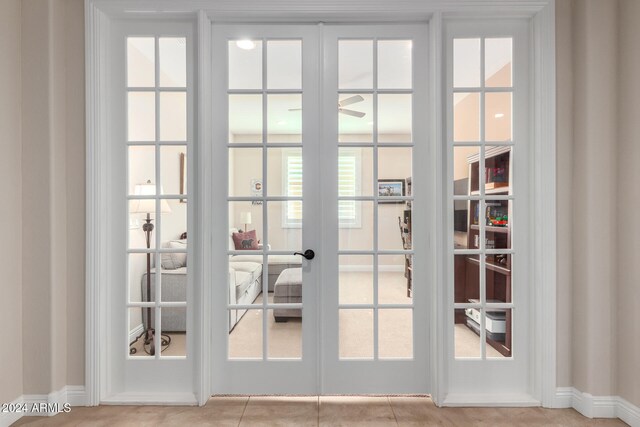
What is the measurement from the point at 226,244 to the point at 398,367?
1.31 m

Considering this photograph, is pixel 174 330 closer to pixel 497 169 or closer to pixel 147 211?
pixel 147 211

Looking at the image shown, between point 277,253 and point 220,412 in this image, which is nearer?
point 220,412

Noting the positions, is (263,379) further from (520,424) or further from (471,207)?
(471,207)

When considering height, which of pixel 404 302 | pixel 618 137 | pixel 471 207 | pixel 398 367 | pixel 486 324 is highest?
pixel 618 137

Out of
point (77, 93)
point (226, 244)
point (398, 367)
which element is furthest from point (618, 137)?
point (77, 93)

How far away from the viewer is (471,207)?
2152 millimetres

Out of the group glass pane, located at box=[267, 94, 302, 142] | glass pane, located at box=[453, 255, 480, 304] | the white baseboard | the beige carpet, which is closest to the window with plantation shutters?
glass pane, located at box=[267, 94, 302, 142]

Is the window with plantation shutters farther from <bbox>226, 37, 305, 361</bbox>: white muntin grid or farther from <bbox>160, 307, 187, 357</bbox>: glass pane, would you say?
<bbox>160, 307, 187, 357</bbox>: glass pane

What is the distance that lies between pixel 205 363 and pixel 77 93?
1782 mm

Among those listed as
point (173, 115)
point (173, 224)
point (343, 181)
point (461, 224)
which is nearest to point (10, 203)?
point (173, 224)

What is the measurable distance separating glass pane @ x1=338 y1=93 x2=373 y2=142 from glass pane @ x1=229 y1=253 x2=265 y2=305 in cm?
94

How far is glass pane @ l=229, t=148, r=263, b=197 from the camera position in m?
2.14

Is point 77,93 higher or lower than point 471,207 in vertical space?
higher

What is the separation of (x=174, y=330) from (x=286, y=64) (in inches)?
72.4
